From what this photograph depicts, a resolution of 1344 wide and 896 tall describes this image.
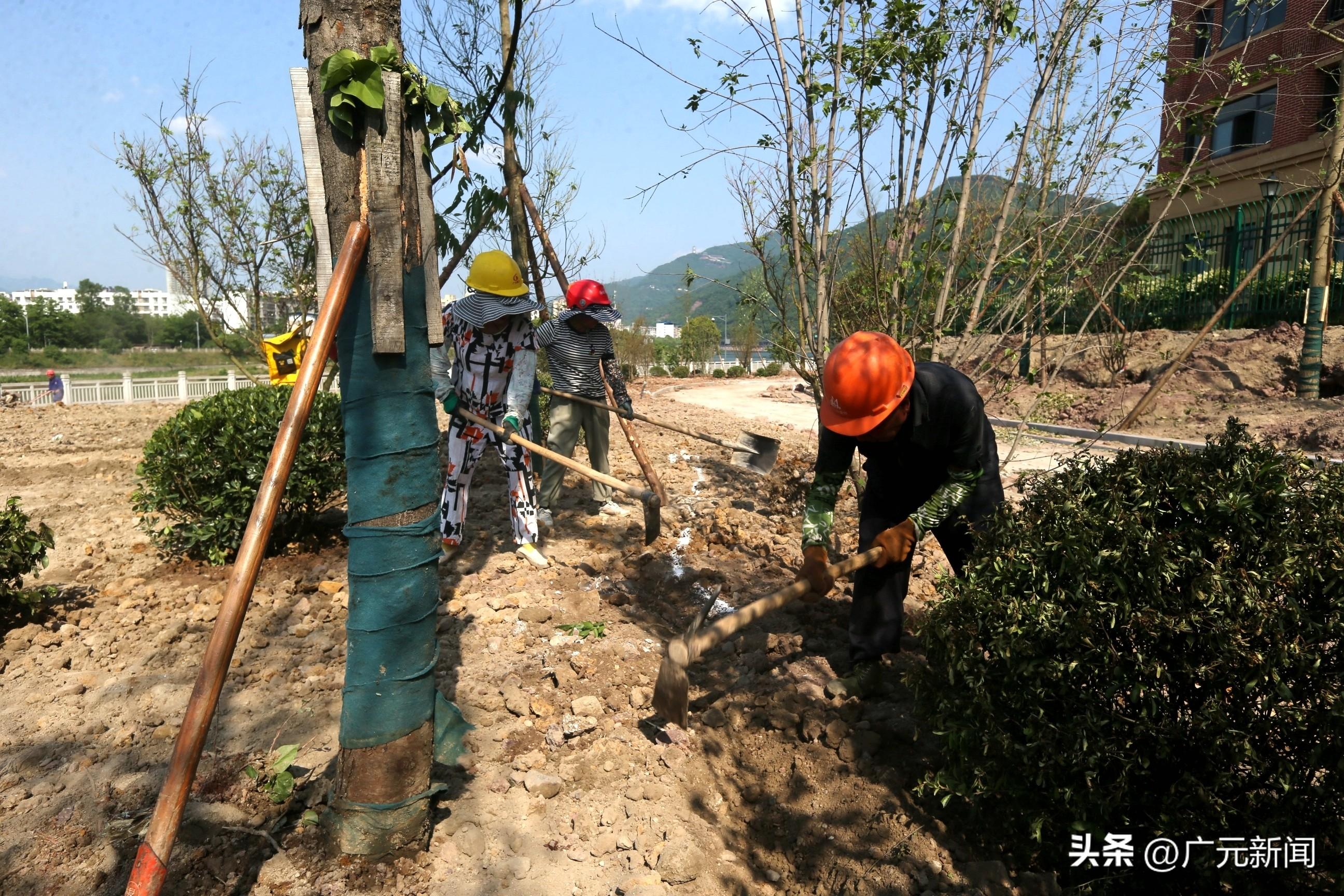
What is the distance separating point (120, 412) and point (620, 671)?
618 inches

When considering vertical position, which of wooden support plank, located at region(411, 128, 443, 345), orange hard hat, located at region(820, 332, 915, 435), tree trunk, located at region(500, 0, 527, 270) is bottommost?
orange hard hat, located at region(820, 332, 915, 435)

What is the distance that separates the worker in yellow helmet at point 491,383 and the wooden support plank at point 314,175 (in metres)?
2.55

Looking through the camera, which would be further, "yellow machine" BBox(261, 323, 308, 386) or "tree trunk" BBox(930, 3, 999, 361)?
"yellow machine" BBox(261, 323, 308, 386)

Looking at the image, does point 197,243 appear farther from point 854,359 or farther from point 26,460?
point 854,359

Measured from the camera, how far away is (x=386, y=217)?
2154 mm

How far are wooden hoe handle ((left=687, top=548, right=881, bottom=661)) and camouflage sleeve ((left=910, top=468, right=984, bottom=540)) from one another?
300 mm

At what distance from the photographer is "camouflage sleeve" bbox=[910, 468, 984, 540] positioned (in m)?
2.99

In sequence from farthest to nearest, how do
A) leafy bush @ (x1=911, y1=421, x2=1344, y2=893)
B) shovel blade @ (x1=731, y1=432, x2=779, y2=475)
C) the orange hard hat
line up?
shovel blade @ (x1=731, y1=432, x2=779, y2=475) → the orange hard hat → leafy bush @ (x1=911, y1=421, x2=1344, y2=893)

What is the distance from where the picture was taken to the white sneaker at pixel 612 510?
241 inches

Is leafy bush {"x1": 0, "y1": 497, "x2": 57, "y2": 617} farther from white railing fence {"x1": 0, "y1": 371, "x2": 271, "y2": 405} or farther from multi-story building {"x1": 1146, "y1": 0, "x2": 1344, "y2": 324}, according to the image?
white railing fence {"x1": 0, "y1": 371, "x2": 271, "y2": 405}

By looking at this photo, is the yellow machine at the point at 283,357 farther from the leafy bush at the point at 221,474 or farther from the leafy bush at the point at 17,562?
the leafy bush at the point at 17,562

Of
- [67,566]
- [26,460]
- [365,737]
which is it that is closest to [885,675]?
[365,737]

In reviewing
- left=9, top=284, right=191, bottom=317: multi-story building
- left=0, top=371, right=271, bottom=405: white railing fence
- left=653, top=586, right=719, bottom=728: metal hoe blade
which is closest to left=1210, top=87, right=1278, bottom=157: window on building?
left=653, top=586, right=719, bottom=728: metal hoe blade

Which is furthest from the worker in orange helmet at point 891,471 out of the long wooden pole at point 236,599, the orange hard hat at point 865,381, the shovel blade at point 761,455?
the shovel blade at point 761,455
